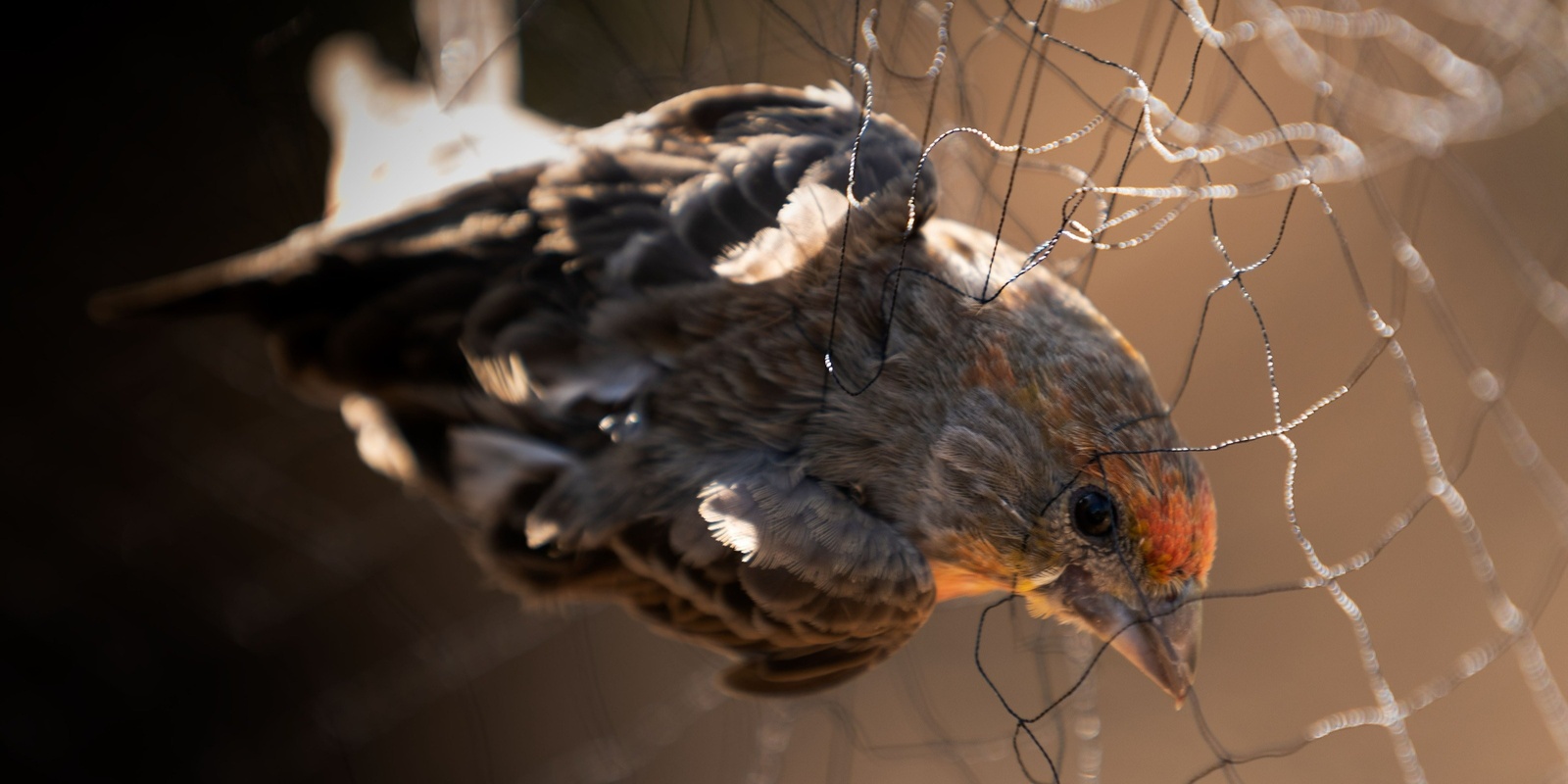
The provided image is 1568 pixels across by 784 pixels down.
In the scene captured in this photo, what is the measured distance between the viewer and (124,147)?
1.73 m

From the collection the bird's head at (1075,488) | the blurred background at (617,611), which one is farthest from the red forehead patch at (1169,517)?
the blurred background at (617,611)

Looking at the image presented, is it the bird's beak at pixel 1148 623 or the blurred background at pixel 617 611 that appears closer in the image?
the bird's beak at pixel 1148 623

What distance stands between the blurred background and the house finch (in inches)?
15.4

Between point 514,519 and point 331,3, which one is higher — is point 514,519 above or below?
below

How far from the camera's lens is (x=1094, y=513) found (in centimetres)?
109

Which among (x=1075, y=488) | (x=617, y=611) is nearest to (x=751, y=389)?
(x=1075, y=488)

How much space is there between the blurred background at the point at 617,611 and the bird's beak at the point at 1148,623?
0.52 meters

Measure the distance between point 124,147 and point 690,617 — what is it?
1.28m

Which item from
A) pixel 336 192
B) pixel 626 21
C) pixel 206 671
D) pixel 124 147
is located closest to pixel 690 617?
pixel 336 192

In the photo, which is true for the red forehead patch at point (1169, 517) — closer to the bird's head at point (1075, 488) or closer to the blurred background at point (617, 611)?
the bird's head at point (1075, 488)

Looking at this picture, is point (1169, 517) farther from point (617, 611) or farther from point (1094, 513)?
point (617, 611)

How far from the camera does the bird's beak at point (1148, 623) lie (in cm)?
112

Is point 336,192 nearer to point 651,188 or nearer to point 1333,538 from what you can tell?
point 651,188

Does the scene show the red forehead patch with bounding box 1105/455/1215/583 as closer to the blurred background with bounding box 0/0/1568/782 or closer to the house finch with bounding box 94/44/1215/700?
the house finch with bounding box 94/44/1215/700
